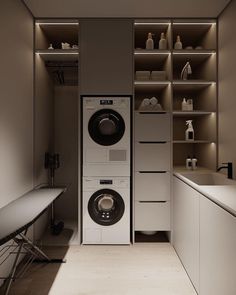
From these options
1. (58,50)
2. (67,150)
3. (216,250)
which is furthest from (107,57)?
(216,250)

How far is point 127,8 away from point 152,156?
1.74 metres

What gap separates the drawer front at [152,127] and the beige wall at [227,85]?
25.4 inches

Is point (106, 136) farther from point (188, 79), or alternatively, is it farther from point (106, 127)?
point (188, 79)

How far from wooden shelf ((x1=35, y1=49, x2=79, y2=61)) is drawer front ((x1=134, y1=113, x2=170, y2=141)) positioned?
3.66 ft

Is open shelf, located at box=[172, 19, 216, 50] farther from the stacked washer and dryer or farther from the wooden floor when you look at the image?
the wooden floor

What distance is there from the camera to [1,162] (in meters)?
2.29

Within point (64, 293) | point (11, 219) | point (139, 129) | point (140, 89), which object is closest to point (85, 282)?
point (64, 293)

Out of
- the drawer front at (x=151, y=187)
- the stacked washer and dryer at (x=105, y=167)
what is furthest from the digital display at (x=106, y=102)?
the drawer front at (x=151, y=187)

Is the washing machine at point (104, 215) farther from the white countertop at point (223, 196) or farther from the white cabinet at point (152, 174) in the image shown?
the white countertop at point (223, 196)

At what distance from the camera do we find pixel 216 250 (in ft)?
5.78

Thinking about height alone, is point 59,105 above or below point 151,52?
below

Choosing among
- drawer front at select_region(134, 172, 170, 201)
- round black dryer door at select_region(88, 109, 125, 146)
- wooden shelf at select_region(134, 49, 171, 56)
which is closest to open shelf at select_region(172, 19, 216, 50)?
wooden shelf at select_region(134, 49, 171, 56)

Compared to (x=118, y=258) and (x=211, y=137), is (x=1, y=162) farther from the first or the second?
(x=211, y=137)

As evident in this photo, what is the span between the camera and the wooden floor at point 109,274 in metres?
2.33
